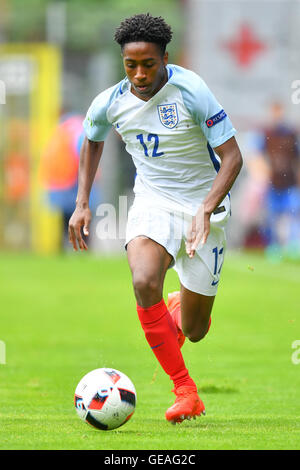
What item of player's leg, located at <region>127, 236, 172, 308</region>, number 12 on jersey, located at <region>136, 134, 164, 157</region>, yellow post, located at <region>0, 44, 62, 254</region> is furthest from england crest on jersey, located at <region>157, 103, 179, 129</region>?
yellow post, located at <region>0, 44, 62, 254</region>

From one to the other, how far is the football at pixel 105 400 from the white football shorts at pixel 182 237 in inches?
31.9

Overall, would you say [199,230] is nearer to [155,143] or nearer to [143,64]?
[155,143]

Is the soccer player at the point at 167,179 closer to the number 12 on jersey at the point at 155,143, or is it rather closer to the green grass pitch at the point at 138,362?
the number 12 on jersey at the point at 155,143

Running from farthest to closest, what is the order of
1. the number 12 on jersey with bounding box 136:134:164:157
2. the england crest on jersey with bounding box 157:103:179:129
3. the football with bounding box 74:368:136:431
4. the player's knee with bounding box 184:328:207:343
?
1. the player's knee with bounding box 184:328:207:343
2. the number 12 on jersey with bounding box 136:134:164:157
3. the england crest on jersey with bounding box 157:103:179:129
4. the football with bounding box 74:368:136:431

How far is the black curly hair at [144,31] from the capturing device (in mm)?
6008

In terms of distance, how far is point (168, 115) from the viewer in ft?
20.5

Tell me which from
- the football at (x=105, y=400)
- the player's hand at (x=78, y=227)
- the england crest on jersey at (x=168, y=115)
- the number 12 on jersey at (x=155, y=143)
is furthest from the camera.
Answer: the player's hand at (x=78, y=227)

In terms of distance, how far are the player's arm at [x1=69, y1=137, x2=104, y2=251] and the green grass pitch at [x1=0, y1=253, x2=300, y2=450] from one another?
1072 mm

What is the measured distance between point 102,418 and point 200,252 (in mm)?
1269

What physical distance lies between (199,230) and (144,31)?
1.14m

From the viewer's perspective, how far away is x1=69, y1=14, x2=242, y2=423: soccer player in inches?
237

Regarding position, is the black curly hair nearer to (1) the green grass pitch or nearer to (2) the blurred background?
(1) the green grass pitch

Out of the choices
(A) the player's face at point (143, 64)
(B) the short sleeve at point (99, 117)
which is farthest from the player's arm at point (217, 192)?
(B) the short sleeve at point (99, 117)
